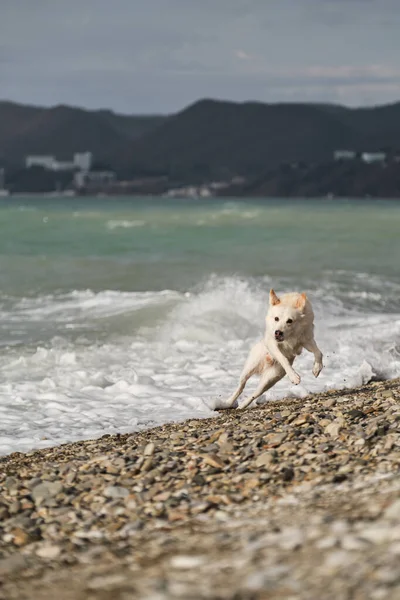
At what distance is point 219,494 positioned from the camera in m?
6.44

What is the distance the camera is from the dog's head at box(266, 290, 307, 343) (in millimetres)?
9898

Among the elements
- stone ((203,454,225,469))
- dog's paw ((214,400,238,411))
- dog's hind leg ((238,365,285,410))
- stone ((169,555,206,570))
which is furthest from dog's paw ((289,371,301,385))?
stone ((169,555,206,570))

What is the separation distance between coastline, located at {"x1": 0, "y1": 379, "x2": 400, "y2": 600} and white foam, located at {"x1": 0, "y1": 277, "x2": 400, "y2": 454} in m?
2.86

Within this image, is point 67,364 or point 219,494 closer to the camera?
point 219,494

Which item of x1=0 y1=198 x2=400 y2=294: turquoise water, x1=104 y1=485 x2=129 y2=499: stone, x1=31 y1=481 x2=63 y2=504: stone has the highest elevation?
x1=104 y1=485 x2=129 y2=499: stone

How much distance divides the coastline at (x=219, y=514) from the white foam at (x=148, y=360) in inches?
112

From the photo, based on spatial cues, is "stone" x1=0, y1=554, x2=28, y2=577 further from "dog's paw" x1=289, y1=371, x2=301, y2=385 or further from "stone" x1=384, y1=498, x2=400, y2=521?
"dog's paw" x1=289, y1=371, x2=301, y2=385

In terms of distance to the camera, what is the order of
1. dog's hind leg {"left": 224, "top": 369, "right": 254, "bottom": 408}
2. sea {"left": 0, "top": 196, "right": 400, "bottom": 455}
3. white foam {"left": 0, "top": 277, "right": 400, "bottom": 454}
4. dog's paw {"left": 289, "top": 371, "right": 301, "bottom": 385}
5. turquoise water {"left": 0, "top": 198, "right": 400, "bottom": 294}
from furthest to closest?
turquoise water {"left": 0, "top": 198, "right": 400, "bottom": 294}
sea {"left": 0, "top": 196, "right": 400, "bottom": 455}
white foam {"left": 0, "top": 277, "right": 400, "bottom": 454}
dog's hind leg {"left": 224, "top": 369, "right": 254, "bottom": 408}
dog's paw {"left": 289, "top": 371, "right": 301, "bottom": 385}

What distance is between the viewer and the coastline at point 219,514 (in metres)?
4.83

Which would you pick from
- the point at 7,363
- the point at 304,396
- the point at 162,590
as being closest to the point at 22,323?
the point at 7,363

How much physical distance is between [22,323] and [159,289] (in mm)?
9060

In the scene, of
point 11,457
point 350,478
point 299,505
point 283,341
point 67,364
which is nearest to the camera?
point 299,505

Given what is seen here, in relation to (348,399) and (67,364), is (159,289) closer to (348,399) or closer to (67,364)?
(67,364)

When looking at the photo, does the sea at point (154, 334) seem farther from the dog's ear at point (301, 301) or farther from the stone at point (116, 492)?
the stone at point (116, 492)
